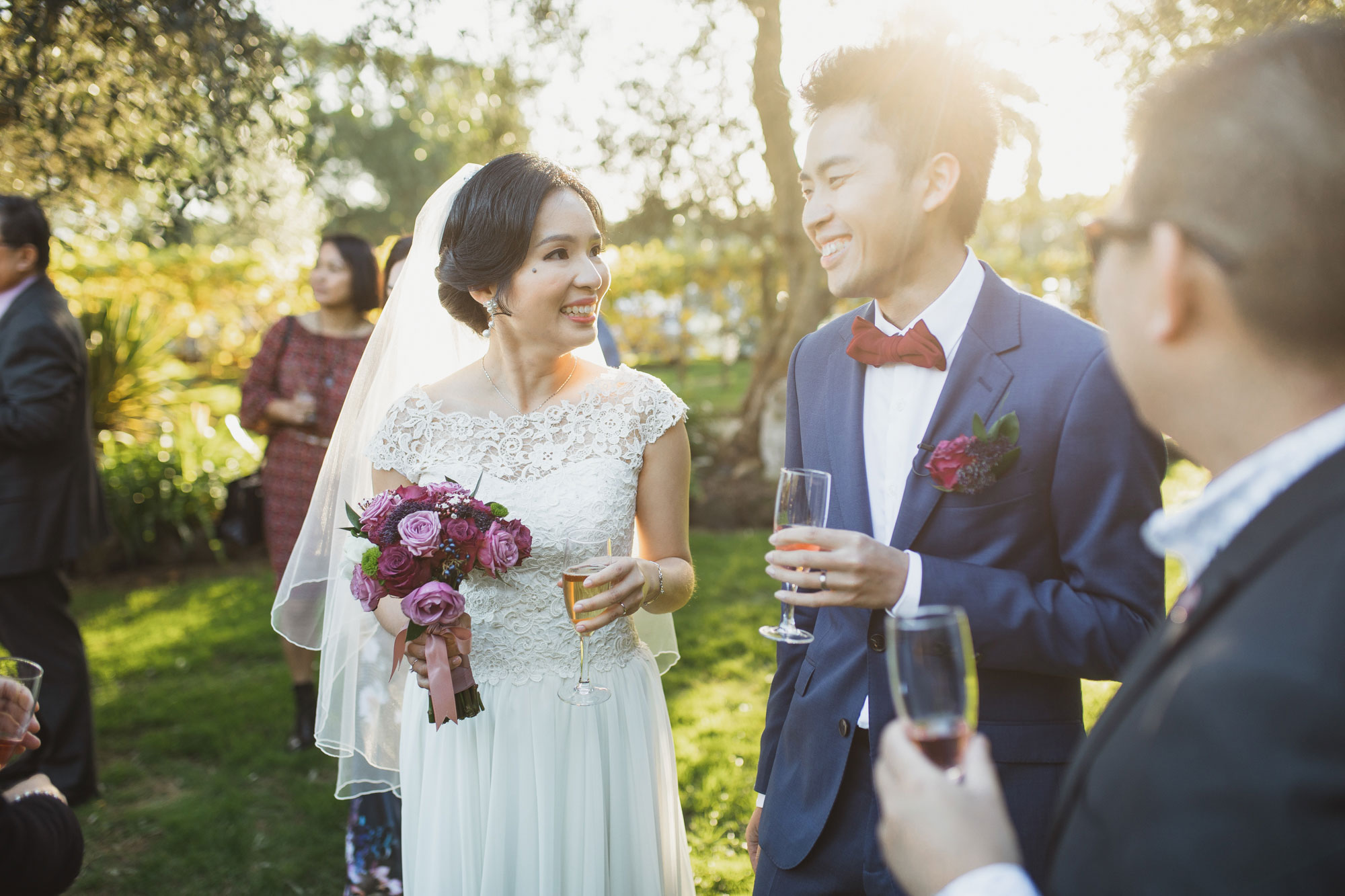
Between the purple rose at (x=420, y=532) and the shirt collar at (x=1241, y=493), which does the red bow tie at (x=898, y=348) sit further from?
the purple rose at (x=420, y=532)

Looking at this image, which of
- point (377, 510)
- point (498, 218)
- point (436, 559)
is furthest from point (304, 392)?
point (436, 559)

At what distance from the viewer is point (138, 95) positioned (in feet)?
17.1

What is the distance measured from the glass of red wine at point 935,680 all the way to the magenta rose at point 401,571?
1.39 m

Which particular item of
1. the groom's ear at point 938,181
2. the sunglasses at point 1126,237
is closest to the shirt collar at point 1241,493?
the sunglasses at point 1126,237

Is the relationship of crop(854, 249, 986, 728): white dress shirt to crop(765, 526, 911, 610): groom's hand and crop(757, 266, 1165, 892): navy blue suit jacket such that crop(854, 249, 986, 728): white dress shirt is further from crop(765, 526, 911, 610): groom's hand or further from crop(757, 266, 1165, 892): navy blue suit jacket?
crop(765, 526, 911, 610): groom's hand

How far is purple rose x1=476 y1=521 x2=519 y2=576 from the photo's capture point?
2.33 m

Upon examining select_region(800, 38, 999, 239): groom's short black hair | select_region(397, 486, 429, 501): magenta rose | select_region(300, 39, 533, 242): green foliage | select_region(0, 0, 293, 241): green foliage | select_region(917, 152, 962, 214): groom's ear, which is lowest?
select_region(397, 486, 429, 501): magenta rose

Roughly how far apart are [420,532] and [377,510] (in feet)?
0.53

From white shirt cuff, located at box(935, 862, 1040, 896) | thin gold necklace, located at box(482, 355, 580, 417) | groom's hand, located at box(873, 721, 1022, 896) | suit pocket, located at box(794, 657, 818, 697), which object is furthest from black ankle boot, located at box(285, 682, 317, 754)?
white shirt cuff, located at box(935, 862, 1040, 896)

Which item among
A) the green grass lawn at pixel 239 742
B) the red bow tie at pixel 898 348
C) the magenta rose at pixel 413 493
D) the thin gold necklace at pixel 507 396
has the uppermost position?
the red bow tie at pixel 898 348

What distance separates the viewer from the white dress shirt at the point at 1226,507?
1.02 metres

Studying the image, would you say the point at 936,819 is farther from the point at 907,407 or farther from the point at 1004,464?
the point at 907,407

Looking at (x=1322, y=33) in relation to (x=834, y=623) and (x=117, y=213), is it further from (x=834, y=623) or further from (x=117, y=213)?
(x=117, y=213)

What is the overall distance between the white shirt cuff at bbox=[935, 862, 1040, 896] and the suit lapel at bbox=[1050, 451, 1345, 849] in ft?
0.23
